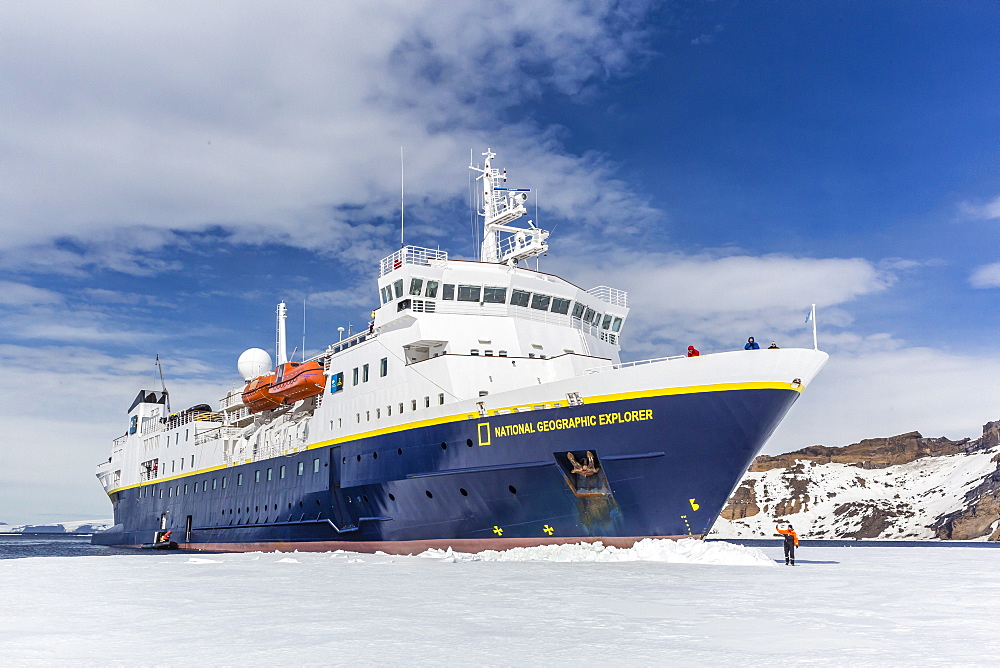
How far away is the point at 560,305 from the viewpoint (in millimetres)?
27859

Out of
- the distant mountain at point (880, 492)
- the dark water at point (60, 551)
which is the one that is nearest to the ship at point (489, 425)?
the dark water at point (60, 551)

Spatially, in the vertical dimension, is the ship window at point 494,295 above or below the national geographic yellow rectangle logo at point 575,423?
above

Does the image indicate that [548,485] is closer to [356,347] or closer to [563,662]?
[356,347]

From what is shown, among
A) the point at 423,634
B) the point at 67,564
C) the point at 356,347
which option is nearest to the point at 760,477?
the point at 356,347

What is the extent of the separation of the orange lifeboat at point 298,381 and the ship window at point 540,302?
9928 mm

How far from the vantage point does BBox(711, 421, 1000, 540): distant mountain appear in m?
89.1

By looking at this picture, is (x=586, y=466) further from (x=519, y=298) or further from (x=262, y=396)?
(x=262, y=396)

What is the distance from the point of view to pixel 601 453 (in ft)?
67.0

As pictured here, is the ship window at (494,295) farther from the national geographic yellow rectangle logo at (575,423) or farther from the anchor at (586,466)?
the anchor at (586,466)

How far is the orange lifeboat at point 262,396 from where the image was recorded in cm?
3422

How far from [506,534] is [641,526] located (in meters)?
3.96

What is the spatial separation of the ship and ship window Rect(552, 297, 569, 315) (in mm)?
42

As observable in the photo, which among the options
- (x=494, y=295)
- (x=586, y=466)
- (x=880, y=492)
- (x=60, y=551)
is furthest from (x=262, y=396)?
(x=880, y=492)

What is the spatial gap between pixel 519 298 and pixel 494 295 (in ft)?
3.10
